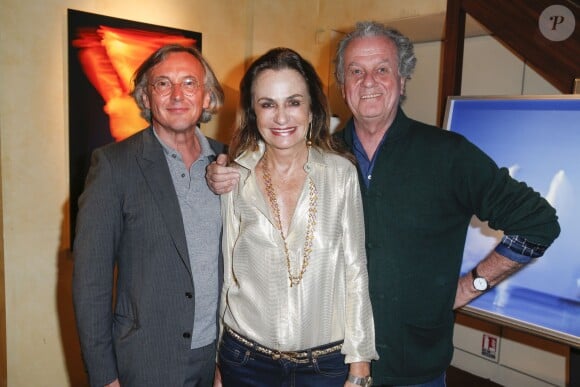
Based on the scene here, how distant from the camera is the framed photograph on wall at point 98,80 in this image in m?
2.68

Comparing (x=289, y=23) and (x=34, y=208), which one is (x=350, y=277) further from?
(x=289, y=23)

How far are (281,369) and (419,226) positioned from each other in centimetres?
64

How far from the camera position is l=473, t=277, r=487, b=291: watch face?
1706mm

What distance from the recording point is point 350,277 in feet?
4.83

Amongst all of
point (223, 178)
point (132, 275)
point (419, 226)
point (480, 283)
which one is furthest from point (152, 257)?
point (480, 283)

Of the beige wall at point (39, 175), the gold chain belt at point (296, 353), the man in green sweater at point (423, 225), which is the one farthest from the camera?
the beige wall at point (39, 175)

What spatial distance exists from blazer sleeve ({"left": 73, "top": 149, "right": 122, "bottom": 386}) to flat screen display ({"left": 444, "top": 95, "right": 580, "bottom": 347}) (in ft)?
5.25

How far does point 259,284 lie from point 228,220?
0.79 feet

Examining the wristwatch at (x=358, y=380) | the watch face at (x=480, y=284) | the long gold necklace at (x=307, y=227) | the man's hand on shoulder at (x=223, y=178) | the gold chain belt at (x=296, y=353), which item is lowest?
the wristwatch at (x=358, y=380)

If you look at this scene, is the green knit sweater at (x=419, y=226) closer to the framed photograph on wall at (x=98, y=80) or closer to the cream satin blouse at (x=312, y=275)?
the cream satin blouse at (x=312, y=275)

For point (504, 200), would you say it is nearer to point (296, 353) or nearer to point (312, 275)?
point (312, 275)

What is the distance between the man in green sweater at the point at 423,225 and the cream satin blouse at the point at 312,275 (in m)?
0.11

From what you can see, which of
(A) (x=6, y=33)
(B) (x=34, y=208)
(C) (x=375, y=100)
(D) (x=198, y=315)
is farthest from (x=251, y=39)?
(D) (x=198, y=315)

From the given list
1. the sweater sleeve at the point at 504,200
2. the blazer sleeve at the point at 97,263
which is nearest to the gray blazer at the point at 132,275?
the blazer sleeve at the point at 97,263
